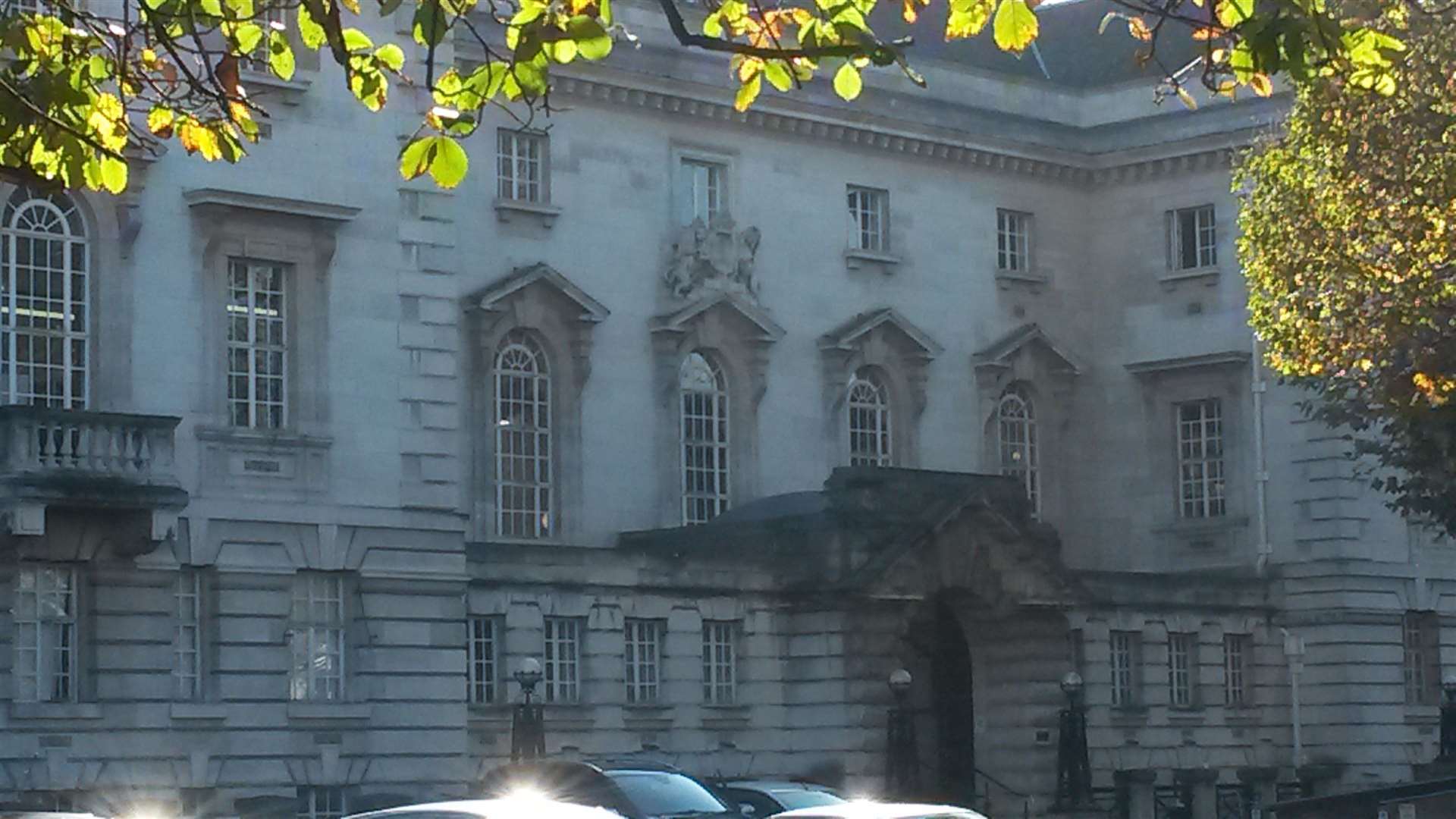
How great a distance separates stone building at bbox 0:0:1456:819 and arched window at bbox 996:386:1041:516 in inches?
3.5

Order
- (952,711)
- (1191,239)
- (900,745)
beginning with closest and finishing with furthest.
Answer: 1. (900,745)
2. (952,711)
3. (1191,239)

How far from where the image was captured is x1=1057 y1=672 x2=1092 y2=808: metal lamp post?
5134 centimetres

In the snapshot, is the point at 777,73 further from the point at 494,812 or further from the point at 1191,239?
the point at 1191,239

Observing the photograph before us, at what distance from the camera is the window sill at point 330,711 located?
41.9 meters

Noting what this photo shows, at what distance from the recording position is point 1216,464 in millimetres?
60688

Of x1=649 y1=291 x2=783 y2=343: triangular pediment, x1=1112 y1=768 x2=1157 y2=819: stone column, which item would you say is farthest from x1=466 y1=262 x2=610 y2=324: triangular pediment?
x1=1112 y1=768 x2=1157 y2=819: stone column

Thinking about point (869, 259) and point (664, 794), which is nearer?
point (664, 794)

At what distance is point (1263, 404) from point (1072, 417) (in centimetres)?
392

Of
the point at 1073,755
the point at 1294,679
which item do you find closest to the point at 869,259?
the point at 1073,755

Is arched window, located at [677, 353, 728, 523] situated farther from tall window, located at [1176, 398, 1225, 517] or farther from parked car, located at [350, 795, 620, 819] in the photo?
parked car, located at [350, 795, 620, 819]

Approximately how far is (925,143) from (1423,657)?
1424cm

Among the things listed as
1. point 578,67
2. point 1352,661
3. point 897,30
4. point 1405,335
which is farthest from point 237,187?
point 1352,661

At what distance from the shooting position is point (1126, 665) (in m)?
55.6

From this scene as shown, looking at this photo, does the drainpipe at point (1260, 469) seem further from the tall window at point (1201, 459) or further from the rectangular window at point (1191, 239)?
the rectangular window at point (1191, 239)
